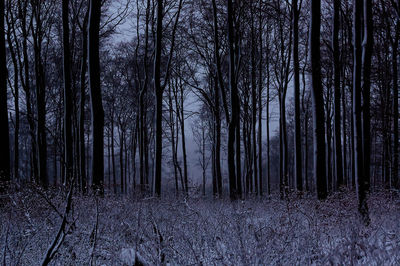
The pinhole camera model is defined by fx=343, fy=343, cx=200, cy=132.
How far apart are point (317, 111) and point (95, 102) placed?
5641 millimetres

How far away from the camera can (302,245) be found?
3.79 metres

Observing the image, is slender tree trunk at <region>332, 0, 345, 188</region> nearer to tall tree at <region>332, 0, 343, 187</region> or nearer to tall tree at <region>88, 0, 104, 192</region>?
tall tree at <region>332, 0, 343, 187</region>

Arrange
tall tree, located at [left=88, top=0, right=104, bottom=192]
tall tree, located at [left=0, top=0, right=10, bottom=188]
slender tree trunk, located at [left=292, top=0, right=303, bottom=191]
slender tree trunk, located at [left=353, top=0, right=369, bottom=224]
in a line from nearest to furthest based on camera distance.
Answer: slender tree trunk, located at [left=353, top=0, right=369, bottom=224] → tall tree, located at [left=0, top=0, right=10, bottom=188] → tall tree, located at [left=88, top=0, right=104, bottom=192] → slender tree trunk, located at [left=292, top=0, right=303, bottom=191]

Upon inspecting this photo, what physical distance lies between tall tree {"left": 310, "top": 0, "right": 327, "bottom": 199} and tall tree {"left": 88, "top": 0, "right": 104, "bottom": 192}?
5387mm

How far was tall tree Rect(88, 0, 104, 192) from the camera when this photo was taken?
9078 mm

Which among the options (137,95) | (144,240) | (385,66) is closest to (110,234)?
(144,240)

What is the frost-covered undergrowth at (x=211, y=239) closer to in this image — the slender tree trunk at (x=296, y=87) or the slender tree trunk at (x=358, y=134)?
the slender tree trunk at (x=358, y=134)

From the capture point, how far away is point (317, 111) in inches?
305

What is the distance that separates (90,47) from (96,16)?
922 millimetres

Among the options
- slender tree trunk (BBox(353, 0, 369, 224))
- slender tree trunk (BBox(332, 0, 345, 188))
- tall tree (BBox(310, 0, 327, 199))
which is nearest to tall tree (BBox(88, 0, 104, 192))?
tall tree (BBox(310, 0, 327, 199))

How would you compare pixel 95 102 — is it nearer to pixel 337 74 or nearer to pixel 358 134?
pixel 358 134

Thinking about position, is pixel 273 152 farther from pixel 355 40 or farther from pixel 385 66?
pixel 355 40

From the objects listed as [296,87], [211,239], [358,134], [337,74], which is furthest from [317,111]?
[337,74]

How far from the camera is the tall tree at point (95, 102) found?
9.08 m
